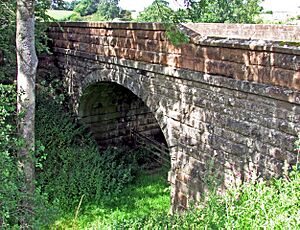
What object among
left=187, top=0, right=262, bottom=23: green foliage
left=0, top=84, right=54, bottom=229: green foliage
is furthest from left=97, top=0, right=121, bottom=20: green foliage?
left=0, top=84, right=54, bottom=229: green foliage

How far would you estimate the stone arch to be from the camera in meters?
7.40

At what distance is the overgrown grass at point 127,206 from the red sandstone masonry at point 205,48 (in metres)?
2.94

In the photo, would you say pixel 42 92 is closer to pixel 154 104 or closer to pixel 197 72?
pixel 154 104

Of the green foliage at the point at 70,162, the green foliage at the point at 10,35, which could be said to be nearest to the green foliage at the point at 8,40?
the green foliage at the point at 10,35

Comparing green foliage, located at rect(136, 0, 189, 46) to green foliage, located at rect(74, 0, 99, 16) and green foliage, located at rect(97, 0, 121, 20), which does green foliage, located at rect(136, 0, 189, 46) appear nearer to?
green foliage, located at rect(97, 0, 121, 20)

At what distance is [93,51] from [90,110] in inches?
99.6

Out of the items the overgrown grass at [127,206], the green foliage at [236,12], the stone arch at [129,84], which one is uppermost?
the green foliage at [236,12]

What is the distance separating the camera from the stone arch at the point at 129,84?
7396mm

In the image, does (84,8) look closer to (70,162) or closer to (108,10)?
(108,10)

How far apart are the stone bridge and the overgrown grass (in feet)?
4.87

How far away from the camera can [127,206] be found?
880 cm

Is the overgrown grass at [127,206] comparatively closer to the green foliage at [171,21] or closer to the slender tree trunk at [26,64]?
the slender tree trunk at [26,64]

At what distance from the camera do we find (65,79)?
1155 centimetres

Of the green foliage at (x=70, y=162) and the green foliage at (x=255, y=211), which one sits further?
the green foliage at (x=70, y=162)
